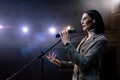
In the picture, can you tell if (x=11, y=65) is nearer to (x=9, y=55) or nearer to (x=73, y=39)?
(x=9, y=55)

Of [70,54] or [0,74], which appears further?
[0,74]

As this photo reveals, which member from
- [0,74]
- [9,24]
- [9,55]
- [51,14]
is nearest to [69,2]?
[51,14]

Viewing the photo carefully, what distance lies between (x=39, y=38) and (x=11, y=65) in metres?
0.83

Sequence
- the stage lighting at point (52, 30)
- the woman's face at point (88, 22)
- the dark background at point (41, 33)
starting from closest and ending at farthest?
the woman's face at point (88, 22)
the dark background at point (41, 33)
the stage lighting at point (52, 30)

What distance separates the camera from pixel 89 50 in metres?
1.78

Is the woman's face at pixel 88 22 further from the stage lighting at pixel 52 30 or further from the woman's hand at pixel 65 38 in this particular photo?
the stage lighting at pixel 52 30

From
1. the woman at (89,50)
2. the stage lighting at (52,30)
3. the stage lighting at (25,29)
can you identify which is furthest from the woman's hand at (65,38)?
the stage lighting at (25,29)

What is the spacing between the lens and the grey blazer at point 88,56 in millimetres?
1714

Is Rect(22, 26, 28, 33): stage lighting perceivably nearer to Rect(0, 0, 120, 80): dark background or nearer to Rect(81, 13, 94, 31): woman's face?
Rect(0, 0, 120, 80): dark background

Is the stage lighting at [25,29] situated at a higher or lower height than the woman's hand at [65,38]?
higher

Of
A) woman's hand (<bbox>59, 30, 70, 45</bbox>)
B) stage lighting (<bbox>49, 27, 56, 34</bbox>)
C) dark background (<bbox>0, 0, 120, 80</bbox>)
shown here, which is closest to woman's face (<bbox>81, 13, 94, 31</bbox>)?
woman's hand (<bbox>59, 30, 70, 45</bbox>)

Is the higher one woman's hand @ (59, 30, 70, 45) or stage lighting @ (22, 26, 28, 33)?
stage lighting @ (22, 26, 28, 33)

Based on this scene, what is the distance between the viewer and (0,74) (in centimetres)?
492

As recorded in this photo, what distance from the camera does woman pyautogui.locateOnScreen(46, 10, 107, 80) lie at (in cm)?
172
